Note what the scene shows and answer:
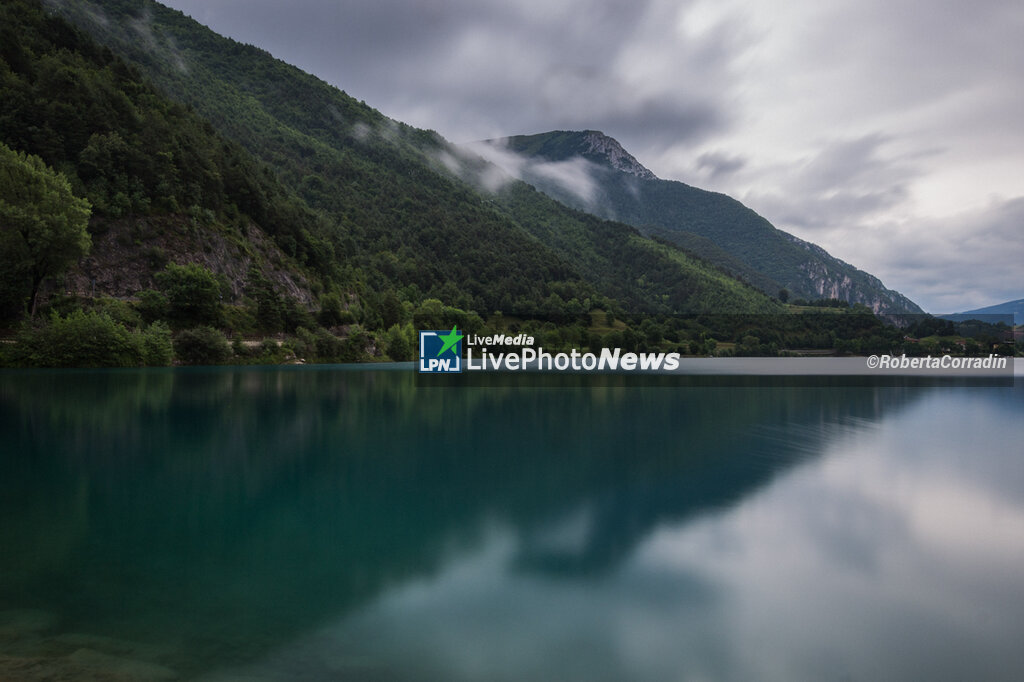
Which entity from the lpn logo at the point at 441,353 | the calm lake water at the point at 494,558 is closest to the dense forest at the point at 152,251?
the lpn logo at the point at 441,353

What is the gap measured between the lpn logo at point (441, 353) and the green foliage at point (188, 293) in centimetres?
2866

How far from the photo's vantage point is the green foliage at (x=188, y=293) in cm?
6994

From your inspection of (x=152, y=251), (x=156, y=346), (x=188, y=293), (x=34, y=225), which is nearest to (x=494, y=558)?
(x=34, y=225)

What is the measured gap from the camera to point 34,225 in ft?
163

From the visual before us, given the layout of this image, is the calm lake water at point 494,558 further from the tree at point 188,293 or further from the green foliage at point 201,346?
the tree at point 188,293

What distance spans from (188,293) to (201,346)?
7.16 meters

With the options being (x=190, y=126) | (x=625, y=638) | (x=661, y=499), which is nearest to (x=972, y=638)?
(x=625, y=638)

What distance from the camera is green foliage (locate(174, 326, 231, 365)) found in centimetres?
6819

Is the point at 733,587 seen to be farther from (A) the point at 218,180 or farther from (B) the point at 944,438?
(A) the point at 218,180

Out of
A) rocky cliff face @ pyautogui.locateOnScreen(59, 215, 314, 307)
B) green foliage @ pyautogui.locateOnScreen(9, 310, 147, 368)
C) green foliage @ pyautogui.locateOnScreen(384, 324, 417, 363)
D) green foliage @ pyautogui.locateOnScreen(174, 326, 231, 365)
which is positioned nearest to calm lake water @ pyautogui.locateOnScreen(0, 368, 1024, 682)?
green foliage @ pyautogui.locateOnScreen(9, 310, 147, 368)

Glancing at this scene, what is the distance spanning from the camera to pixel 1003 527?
1188 centimetres

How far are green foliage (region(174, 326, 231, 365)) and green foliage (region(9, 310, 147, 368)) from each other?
7.09 m

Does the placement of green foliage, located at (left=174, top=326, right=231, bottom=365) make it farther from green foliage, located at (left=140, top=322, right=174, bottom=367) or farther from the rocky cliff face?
the rocky cliff face

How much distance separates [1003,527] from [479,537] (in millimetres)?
11353
